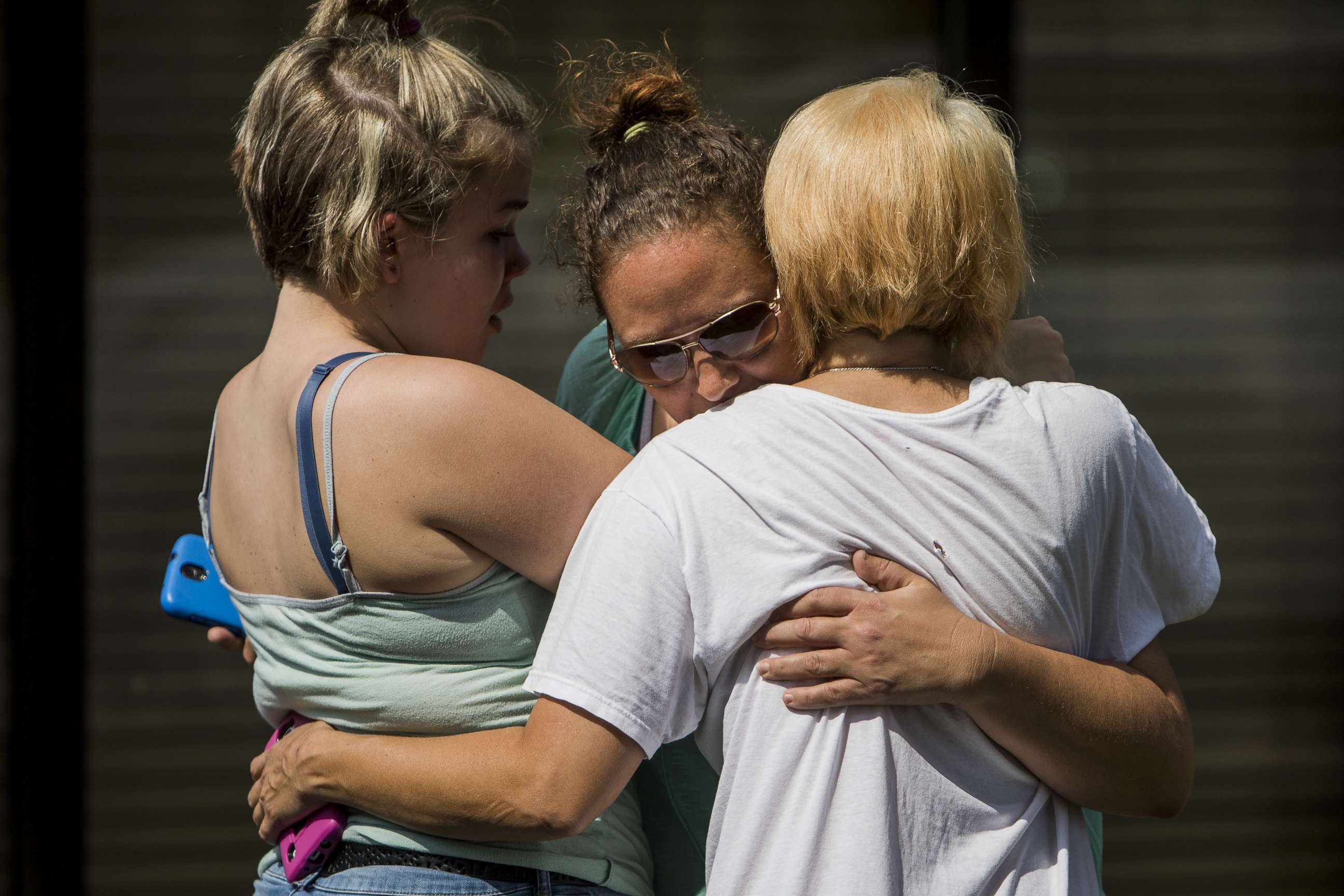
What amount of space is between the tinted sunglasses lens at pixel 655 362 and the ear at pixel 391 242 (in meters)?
0.35

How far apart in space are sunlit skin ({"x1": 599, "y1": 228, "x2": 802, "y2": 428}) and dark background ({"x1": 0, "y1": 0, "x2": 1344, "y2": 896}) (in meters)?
2.43

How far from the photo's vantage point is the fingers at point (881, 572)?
4.00 ft

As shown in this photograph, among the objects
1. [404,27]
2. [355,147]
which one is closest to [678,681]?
[355,147]

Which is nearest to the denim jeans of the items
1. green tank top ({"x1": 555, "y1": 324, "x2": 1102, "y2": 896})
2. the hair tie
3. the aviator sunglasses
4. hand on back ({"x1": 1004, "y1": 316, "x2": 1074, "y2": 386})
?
green tank top ({"x1": 555, "y1": 324, "x2": 1102, "y2": 896})

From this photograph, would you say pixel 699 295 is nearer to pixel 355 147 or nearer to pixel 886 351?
pixel 886 351

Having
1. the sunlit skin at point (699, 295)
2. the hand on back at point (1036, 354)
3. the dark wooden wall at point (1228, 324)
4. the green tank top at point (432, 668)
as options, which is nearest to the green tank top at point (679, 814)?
the green tank top at point (432, 668)

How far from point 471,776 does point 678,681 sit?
0.28m

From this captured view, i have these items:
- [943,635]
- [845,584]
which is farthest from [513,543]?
[943,635]

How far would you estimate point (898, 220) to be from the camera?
4.12ft

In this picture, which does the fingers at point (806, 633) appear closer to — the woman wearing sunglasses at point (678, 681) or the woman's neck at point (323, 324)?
the woman wearing sunglasses at point (678, 681)

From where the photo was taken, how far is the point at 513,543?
1.42 metres

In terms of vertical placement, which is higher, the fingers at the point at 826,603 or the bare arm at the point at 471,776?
the fingers at the point at 826,603

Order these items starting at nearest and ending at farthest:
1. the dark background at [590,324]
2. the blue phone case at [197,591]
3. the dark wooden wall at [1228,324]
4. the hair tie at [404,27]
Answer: the hair tie at [404,27], the blue phone case at [197,591], the dark background at [590,324], the dark wooden wall at [1228,324]

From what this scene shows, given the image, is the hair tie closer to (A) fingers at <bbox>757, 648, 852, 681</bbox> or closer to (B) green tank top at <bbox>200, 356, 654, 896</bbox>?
(B) green tank top at <bbox>200, 356, 654, 896</bbox>
